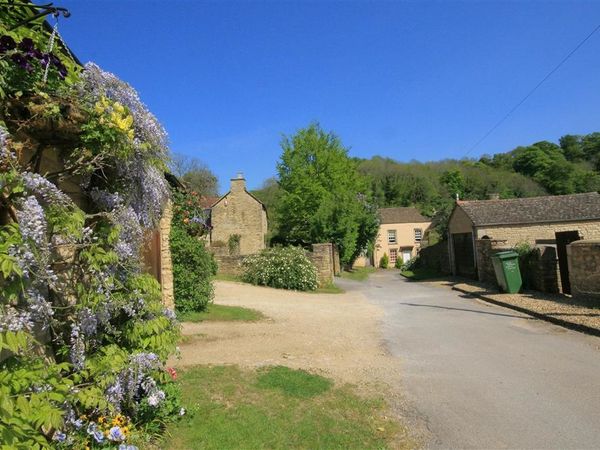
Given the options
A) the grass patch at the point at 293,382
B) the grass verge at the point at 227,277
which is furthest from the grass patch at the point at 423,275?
the grass patch at the point at 293,382

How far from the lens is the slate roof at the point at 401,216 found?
5778cm

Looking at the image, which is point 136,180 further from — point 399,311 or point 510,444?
point 399,311

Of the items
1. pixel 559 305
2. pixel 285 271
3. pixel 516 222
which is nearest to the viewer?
pixel 559 305

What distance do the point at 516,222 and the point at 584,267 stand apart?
13.6 m

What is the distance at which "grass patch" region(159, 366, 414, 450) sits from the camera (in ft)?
14.5

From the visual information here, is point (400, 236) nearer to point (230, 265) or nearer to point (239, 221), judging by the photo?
point (239, 221)

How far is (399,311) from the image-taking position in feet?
46.7

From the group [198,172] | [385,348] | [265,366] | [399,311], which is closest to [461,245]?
[399,311]

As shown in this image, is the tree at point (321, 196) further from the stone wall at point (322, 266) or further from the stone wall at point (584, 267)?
the stone wall at point (584, 267)

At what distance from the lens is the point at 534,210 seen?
2667 cm

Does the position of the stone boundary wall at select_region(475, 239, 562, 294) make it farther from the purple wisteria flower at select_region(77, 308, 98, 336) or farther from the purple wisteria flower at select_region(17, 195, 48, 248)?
the purple wisteria flower at select_region(17, 195, 48, 248)

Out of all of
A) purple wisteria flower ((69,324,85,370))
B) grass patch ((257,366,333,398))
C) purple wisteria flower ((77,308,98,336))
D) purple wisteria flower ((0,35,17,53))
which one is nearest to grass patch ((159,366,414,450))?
grass patch ((257,366,333,398))

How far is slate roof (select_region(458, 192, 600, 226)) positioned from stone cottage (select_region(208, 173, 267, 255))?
16952 mm

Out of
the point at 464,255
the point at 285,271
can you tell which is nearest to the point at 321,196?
the point at 464,255
